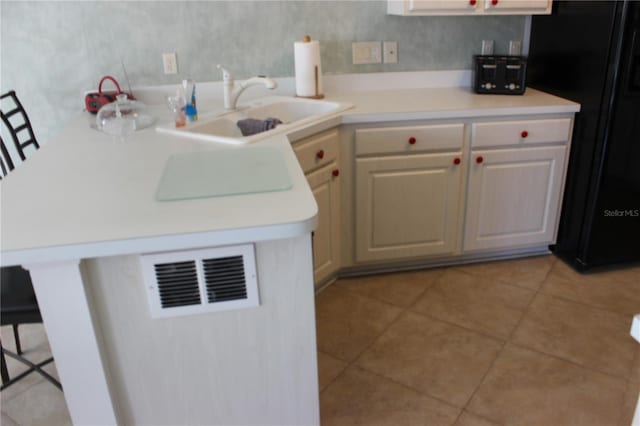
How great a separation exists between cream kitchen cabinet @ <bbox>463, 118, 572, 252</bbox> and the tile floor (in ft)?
0.66

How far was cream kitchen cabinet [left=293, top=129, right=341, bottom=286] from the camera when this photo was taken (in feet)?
7.25

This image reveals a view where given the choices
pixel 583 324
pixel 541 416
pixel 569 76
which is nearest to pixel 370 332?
pixel 541 416

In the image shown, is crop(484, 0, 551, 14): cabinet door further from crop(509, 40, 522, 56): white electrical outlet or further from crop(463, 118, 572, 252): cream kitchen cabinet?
crop(463, 118, 572, 252): cream kitchen cabinet

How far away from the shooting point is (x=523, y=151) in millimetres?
2574

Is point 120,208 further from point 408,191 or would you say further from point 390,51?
point 390,51

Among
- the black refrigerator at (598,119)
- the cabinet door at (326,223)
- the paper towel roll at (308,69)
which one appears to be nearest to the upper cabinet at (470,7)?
the black refrigerator at (598,119)

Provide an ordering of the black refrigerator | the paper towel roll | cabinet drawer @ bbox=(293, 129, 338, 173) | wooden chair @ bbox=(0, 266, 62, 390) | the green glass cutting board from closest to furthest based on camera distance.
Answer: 1. the green glass cutting board
2. wooden chair @ bbox=(0, 266, 62, 390)
3. cabinet drawer @ bbox=(293, 129, 338, 173)
4. the black refrigerator
5. the paper towel roll

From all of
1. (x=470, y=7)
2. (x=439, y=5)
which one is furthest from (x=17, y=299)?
(x=470, y=7)

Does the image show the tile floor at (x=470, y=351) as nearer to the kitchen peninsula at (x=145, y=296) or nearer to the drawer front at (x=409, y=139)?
the kitchen peninsula at (x=145, y=296)

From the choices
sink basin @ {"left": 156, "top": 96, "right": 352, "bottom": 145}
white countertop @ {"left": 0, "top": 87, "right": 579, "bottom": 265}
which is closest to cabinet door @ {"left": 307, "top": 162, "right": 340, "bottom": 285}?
sink basin @ {"left": 156, "top": 96, "right": 352, "bottom": 145}

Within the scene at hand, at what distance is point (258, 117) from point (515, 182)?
1343mm

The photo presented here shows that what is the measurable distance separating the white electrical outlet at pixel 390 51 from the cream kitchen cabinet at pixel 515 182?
0.68m

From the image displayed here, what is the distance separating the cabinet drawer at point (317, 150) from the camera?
2148mm

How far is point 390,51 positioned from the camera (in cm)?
287
